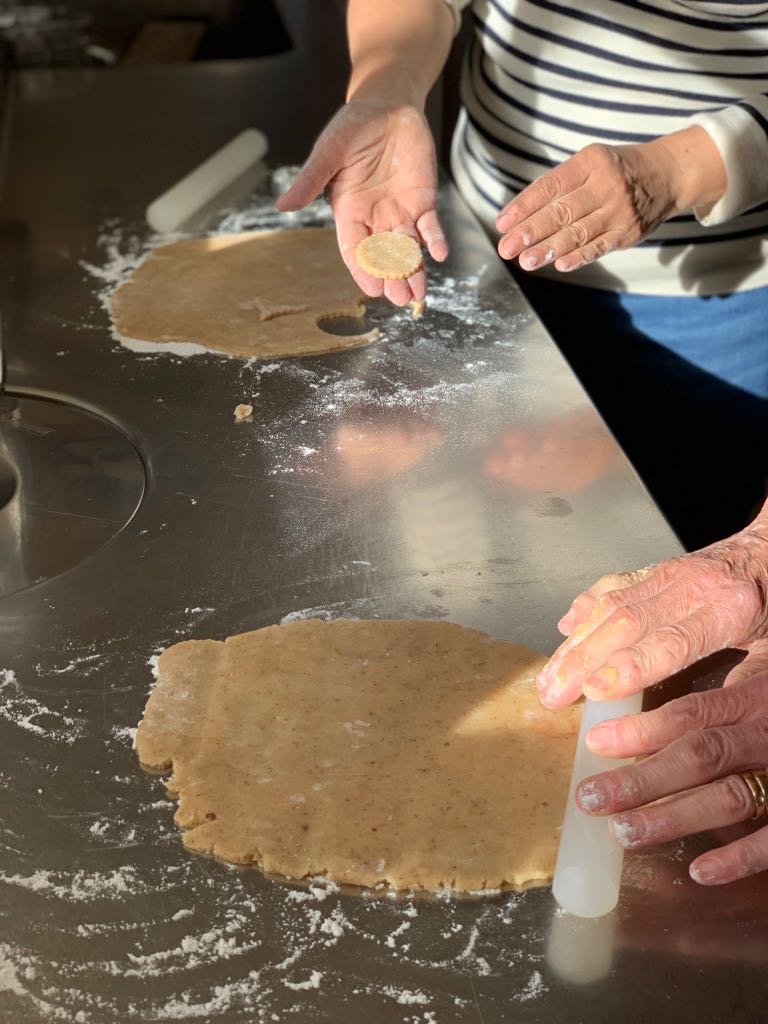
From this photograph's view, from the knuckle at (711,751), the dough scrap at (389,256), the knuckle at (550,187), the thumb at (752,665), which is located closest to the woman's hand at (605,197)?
the knuckle at (550,187)

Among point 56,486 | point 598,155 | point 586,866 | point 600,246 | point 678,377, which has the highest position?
point 598,155

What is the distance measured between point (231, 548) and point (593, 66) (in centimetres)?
106

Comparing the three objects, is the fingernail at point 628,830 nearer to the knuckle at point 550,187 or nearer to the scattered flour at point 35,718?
the scattered flour at point 35,718

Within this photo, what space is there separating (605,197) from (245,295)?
611 mm

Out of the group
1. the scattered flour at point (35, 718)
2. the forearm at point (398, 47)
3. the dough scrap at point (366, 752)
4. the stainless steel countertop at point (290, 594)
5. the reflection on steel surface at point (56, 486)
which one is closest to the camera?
the stainless steel countertop at point (290, 594)

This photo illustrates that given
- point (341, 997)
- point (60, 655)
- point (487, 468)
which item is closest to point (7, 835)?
point (60, 655)

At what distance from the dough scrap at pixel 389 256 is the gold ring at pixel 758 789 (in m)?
0.94

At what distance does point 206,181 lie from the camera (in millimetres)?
2109

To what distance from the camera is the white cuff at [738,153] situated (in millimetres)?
1620

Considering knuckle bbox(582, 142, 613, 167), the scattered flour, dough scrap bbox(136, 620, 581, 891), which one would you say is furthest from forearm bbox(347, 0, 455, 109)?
the scattered flour

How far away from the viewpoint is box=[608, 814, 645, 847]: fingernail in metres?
0.90

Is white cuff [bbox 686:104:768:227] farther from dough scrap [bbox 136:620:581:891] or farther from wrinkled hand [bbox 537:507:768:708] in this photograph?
dough scrap [bbox 136:620:581:891]

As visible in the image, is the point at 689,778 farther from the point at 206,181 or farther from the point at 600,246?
the point at 206,181

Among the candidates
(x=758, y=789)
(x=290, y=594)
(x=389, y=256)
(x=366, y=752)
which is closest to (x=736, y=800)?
(x=758, y=789)
